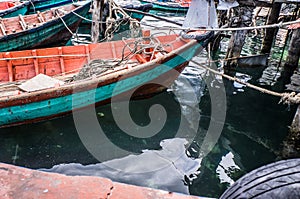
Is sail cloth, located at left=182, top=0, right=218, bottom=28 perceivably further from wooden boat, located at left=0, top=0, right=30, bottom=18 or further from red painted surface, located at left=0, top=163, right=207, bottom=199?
wooden boat, located at left=0, top=0, right=30, bottom=18

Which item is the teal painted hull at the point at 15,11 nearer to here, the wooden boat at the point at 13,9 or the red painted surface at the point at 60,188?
the wooden boat at the point at 13,9

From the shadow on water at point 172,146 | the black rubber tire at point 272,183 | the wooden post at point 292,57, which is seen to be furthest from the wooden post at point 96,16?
the black rubber tire at point 272,183

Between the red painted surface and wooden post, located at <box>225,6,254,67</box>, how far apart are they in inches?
269

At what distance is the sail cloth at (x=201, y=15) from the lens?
164 inches

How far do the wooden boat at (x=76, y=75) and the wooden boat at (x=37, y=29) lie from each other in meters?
1.66

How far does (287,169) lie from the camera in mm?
1837

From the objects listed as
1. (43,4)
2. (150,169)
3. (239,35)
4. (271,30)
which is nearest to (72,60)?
(150,169)

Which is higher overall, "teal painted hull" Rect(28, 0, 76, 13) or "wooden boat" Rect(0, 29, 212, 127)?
"teal painted hull" Rect(28, 0, 76, 13)

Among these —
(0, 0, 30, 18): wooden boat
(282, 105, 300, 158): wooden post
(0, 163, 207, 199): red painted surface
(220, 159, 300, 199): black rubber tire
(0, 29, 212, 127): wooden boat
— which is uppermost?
(0, 0, 30, 18): wooden boat

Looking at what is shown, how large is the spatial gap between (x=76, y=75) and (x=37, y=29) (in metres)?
3.47

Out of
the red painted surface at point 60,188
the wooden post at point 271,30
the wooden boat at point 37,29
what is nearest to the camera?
the red painted surface at point 60,188

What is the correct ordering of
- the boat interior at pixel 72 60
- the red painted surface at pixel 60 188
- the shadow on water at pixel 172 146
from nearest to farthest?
the red painted surface at pixel 60 188 → the shadow on water at pixel 172 146 → the boat interior at pixel 72 60

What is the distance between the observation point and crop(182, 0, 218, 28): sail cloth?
4.16 metres

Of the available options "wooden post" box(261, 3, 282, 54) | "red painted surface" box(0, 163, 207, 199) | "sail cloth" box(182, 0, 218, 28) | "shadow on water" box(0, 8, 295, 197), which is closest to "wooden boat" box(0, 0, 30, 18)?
"shadow on water" box(0, 8, 295, 197)
